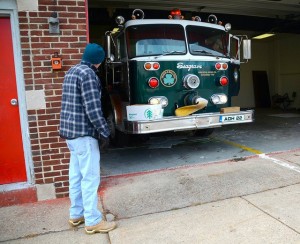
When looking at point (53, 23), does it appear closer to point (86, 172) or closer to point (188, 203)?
point (86, 172)

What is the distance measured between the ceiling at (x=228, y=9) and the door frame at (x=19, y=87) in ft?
17.9

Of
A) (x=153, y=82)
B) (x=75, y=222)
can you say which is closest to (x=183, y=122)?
(x=153, y=82)

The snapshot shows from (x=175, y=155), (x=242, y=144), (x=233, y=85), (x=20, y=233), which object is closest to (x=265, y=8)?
(x=233, y=85)

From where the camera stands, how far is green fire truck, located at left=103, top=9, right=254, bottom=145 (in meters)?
5.12

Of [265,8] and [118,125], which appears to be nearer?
[118,125]

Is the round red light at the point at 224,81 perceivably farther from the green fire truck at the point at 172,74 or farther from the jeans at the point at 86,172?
the jeans at the point at 86,172

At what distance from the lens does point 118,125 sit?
5844mm

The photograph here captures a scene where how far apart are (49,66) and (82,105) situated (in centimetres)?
120

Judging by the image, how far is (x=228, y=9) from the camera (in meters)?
10.1

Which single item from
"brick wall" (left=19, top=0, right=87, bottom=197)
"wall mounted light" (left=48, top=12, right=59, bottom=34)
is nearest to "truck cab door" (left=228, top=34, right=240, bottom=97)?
"brick wall" (left=19, top=0, right=87, bottom=197)

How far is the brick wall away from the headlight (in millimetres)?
2876

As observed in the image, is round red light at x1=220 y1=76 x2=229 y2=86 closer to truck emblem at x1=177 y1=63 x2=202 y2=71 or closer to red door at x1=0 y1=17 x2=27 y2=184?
truck emblem at x1=177 y1=63 x2=202 y2=71

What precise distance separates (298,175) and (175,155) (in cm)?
229

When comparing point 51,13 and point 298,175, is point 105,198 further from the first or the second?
point 298,175
